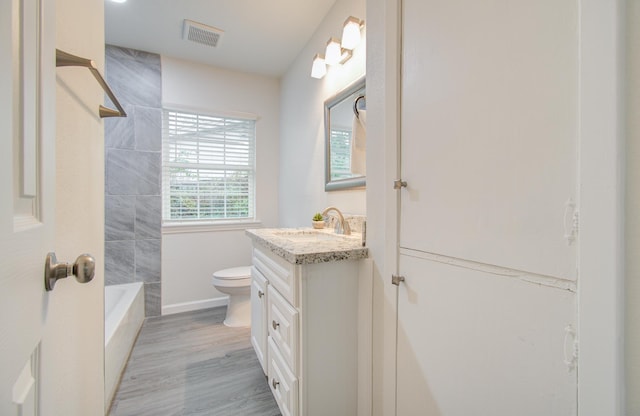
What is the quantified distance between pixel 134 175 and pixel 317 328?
7.68 ft

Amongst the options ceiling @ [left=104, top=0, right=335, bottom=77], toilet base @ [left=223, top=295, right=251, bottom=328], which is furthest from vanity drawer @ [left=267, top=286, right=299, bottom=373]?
ceiling @ [left=104, top=0, right=335, bottom=77]

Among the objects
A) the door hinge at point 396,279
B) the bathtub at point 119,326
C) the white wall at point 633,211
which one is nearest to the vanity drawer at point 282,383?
the door hinge at point 396,279

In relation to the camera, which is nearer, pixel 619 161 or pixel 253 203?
pixel 619 161

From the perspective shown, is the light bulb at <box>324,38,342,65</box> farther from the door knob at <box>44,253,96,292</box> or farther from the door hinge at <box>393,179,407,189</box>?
the door knob at <box>44,253,96,292</box>

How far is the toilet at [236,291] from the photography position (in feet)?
7.48

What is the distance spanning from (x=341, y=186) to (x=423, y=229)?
3.21 feet

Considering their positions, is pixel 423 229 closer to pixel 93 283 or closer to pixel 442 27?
pixel 442 27

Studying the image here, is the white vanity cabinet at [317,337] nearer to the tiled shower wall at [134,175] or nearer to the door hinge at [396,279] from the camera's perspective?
the door hinge at [396,279]

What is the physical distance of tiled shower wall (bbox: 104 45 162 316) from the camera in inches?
95.3

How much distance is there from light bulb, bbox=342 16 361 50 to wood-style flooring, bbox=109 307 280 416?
2163 mm

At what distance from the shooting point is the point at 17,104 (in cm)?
40

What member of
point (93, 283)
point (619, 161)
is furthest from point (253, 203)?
point (619, 161)

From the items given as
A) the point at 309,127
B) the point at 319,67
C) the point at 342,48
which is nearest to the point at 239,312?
the point at 309,127

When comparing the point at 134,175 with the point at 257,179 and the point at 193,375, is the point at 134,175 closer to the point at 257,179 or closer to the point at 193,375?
the point at 257,179
